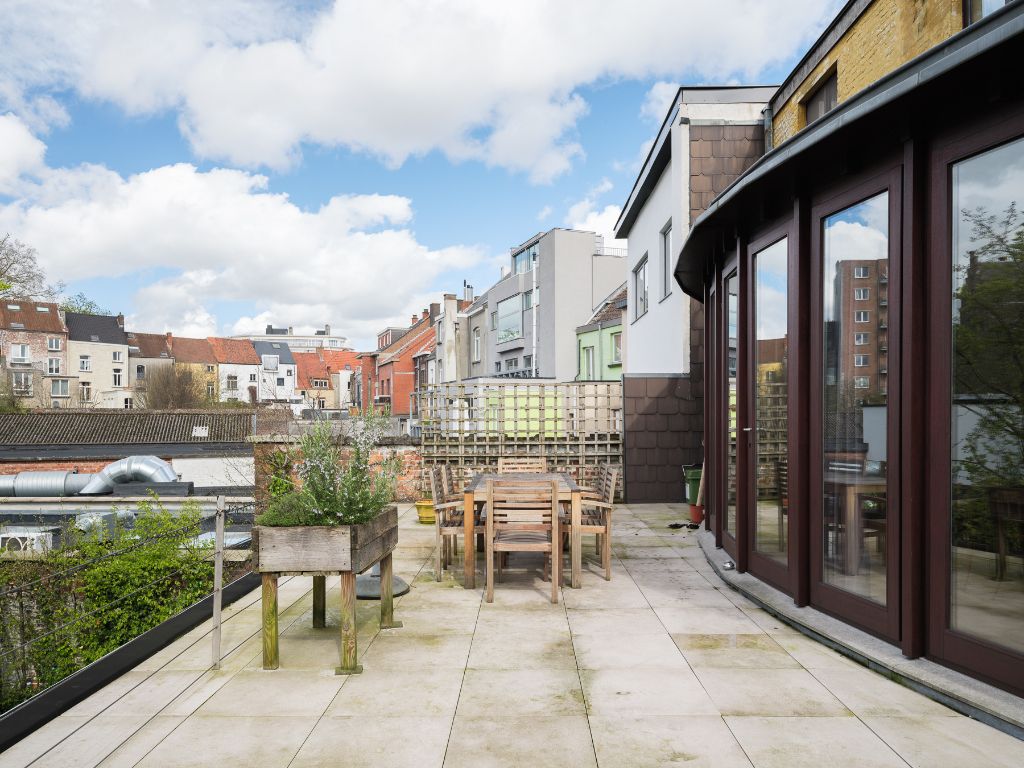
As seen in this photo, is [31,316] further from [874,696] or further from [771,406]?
[874,696]

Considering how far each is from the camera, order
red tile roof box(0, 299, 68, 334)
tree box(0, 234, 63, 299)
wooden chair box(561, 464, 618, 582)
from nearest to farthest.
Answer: wooden chair box(561, 464, 618, 582), tree box(0, 234, 63, 299), red tile roof box(0, 299, 68, 334)

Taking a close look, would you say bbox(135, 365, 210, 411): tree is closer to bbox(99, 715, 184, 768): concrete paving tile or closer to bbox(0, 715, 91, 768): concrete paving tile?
bbox(0, 715, 91, 768): concrete paving tile

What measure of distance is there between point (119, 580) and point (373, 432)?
364 centimetres

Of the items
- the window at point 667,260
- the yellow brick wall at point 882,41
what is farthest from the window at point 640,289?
the yellow brick wall at point 882,41

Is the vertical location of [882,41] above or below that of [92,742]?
Result: above

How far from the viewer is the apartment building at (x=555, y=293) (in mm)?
27438

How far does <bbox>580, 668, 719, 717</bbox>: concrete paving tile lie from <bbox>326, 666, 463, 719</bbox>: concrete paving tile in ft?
2.21

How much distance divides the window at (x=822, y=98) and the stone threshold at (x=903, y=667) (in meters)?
7.66

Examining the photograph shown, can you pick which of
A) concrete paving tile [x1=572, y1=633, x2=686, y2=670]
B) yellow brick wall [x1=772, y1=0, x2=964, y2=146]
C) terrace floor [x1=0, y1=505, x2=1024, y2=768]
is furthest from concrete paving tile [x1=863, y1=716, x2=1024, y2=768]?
yellow brick wall [x1=772, y1=0, x2=964, y2=146]

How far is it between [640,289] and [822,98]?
5434 millimetres

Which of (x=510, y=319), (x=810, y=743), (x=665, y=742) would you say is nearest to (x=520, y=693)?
(x=665, y=742)

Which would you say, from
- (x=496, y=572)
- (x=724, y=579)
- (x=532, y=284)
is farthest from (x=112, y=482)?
(x=532, y=284)

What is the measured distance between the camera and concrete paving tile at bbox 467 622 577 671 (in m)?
3.82

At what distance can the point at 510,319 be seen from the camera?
104 ft
